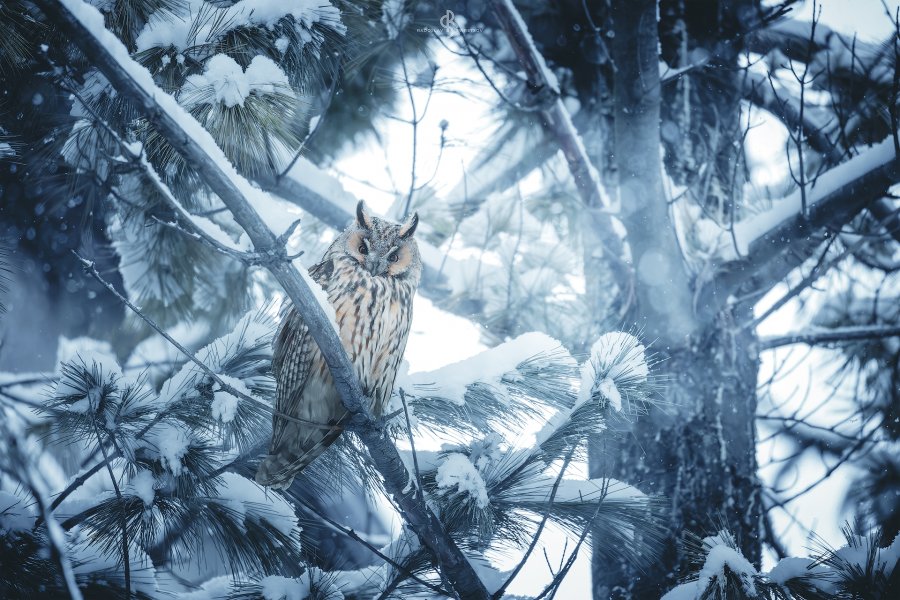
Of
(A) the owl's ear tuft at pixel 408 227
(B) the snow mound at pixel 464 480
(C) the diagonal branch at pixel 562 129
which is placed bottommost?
(B) the snow mound at pixel 464 480

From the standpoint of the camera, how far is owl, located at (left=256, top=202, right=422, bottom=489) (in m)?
1.53

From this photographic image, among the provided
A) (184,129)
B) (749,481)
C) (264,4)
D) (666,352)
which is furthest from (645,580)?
(264,4)

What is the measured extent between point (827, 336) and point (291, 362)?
8.11 ft

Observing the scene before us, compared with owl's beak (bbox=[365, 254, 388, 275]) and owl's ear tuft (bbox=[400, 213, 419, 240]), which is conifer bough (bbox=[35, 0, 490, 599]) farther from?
owl's ear tuft (bbox=[400, 213, 419, 240])

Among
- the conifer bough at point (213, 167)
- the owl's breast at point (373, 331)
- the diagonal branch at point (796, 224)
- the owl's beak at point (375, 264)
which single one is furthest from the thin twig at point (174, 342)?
the diagonal branch at point (796, 224)

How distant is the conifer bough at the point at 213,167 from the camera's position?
0.98m

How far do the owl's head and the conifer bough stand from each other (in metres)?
0.51

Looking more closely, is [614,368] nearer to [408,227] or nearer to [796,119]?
[408,227]

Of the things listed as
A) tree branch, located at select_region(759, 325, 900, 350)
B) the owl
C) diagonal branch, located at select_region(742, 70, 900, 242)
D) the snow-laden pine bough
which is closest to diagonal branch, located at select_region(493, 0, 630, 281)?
tree branch, located at select_region(759, 325, 900, 350)

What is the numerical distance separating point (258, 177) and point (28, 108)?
78cm

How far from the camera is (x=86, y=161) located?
2.16 m

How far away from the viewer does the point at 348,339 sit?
164cm

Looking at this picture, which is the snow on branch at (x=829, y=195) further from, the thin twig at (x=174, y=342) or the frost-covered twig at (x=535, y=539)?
the thin twig at (x=174, y=342)

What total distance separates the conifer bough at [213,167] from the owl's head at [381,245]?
1.66 ft
